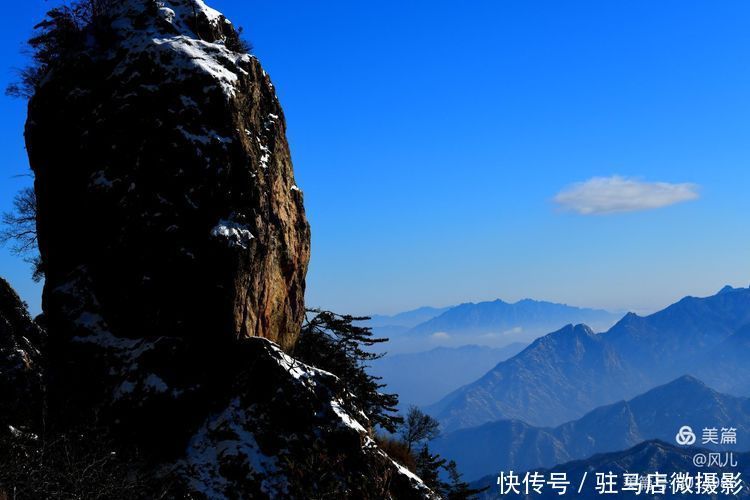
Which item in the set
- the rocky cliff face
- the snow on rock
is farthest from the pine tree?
the snow on rock

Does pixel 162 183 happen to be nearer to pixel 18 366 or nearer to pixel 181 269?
pixel 181 269

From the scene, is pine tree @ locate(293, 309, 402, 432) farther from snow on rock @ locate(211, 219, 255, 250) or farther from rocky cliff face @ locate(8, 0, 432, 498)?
snow on rock @ locate(211, 219, 255, 250)

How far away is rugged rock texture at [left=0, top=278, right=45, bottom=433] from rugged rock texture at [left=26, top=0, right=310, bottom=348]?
1.93m

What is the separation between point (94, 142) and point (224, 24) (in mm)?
6053

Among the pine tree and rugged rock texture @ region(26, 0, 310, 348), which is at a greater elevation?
rugged rock texture @ region(26, 0, 310, 348)

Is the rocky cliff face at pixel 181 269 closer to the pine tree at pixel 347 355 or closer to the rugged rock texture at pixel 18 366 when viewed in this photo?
the rugged rock texture at pixel 18 366

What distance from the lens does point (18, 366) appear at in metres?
17.2

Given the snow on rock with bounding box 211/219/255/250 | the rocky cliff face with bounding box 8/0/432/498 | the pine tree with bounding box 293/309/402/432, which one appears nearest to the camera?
the rocky cliff face with bounding box 8/0/432/498

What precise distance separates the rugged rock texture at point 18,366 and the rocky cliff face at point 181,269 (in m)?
0.64

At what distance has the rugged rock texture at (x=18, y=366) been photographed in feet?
49.6

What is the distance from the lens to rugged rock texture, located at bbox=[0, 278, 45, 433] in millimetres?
15125

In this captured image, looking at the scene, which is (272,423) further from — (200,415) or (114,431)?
(114,431)

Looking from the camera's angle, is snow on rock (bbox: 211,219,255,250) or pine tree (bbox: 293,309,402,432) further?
pine tree (bbox: 293,309,402,432)

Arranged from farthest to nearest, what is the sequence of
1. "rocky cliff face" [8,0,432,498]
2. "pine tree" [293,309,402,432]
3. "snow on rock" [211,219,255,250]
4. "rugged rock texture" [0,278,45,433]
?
1. "pine tree" [293,309,402,432]
2. "snow on rock" [211,219,255,250]
3. "rugged rock texture" [0,278,45,433]
4. "rocky cliff face" [8,0,432,498]
